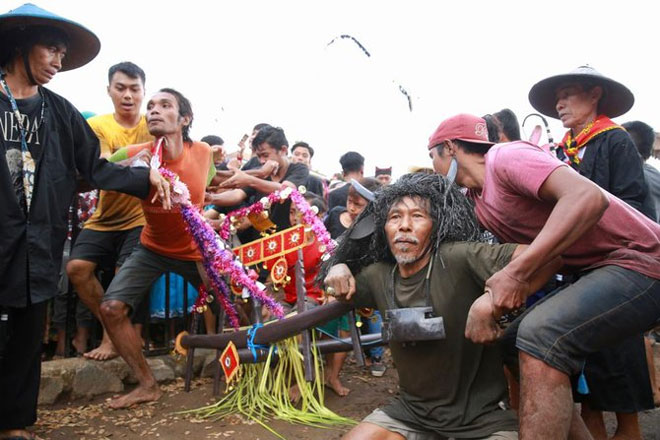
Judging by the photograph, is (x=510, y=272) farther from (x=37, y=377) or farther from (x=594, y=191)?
(x=37, y=377)

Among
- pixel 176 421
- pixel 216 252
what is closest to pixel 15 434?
pixel 176 421

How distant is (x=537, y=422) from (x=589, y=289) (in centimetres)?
58

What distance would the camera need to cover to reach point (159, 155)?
14.0 ft

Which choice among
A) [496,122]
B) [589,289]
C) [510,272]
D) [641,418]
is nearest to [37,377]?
[510,272]

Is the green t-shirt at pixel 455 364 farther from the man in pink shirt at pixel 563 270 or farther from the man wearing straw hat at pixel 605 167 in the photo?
the man wearing straw hat at pixel 605 167

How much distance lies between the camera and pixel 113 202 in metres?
4.82

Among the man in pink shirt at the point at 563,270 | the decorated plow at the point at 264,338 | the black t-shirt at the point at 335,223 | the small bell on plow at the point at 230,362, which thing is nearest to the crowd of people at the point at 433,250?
the man in pink shirt at the point at 563,270

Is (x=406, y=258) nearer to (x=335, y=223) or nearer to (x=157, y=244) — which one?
(x=157, y=244)

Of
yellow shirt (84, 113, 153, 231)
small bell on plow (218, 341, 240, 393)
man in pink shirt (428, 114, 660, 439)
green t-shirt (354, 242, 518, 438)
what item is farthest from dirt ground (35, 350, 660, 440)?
man in pink shirt (428, 114, 660, 439)

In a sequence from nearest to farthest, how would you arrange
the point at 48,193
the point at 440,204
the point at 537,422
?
1. the point at 537,422
2. the point at 440,204
3. the point at 48,193

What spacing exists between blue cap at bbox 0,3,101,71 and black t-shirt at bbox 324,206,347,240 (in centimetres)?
281

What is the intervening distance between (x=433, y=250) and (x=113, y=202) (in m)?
3.29

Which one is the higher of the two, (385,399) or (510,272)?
(510,272)

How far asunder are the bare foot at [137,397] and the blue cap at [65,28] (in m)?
2.49
